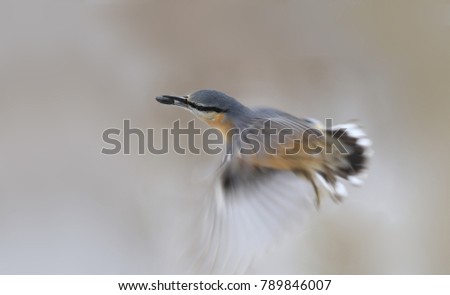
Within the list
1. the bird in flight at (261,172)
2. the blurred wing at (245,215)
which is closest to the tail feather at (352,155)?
the bird in flight at (261,172)

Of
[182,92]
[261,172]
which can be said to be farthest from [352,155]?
[182,92]

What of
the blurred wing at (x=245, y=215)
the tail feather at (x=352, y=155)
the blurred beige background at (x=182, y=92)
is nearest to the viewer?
the blurred wing at (x=245, y=215)

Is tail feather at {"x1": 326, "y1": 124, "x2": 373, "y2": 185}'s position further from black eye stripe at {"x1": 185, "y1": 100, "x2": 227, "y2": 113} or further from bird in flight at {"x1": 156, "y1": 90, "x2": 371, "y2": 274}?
black eye stripe at {"x1": 185, "y1": 100, "x2": 227, "y2": 113}

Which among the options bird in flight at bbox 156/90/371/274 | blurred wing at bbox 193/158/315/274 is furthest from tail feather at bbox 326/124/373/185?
blurred wing at bbox 193/158/315/274

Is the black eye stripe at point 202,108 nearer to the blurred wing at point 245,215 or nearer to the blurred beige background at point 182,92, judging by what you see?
the blurred wing at point 245,215

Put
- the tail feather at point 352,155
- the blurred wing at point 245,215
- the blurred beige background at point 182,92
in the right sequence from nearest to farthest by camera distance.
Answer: the blurred wing at point 245,215 < the tail feather at point 352,155 < the blurred beige background at point 182,92

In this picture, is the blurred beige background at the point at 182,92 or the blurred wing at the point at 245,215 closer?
the blurred wing at the point at 245,215
